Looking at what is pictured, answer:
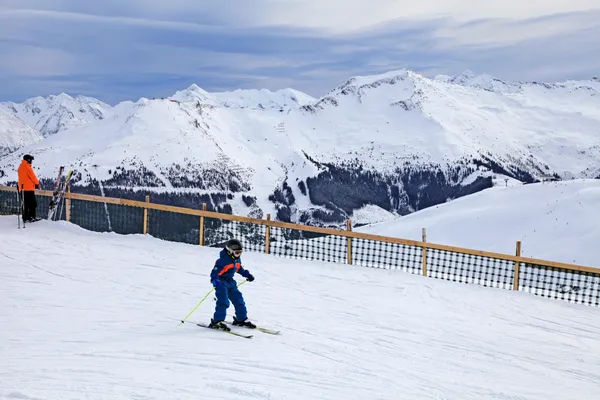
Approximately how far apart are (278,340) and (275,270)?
5.86 m

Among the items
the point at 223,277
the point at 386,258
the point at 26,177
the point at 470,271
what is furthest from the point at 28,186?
the point at 470,271

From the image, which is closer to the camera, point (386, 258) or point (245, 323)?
point (245, 323)

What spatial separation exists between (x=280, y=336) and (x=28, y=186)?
12.7 meters

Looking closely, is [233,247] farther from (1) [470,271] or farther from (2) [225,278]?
(1) [470,271]

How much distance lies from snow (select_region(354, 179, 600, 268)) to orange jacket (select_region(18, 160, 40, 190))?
66.2 feet

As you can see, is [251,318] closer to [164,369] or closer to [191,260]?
[164,369]

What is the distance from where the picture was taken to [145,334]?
28.1 feet

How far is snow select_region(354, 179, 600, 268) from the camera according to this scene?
2644 cm

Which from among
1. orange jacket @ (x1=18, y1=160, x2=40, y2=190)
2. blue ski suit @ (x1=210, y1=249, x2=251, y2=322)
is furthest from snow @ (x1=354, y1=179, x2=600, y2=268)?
blue ski suit @ (x1=210, y1=249, x2=251, y2=322)

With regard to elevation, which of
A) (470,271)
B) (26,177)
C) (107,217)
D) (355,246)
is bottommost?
(470,271)

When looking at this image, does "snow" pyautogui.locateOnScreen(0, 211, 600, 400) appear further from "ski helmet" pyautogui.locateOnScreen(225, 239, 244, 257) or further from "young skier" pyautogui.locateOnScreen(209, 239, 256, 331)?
"ski helmet" pyautogui.locateOnScreen(225, 239, 244, 257)

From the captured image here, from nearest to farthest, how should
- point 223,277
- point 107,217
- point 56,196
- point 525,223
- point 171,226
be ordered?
1. point 223,277
2. point 56,196
3. point 107,217
4. point 171,226
5. point 525,223

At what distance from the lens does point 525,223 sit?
102 ft

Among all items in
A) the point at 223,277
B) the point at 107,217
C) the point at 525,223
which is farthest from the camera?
the point at 525,223
